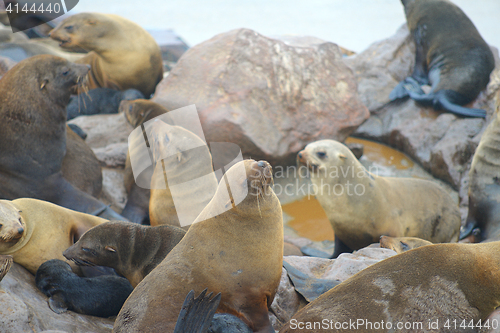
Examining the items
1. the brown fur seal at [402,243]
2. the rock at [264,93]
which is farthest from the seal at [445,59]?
the brown fur seal at [402,243]

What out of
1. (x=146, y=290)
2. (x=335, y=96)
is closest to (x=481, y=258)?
(x=146, y=290)

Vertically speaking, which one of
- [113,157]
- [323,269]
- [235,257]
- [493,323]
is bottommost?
[113,157]

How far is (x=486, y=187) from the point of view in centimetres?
387

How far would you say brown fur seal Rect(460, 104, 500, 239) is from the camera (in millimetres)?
3787

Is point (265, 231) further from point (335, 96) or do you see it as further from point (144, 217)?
point (335, 96)

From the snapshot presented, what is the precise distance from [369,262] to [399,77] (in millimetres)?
5649

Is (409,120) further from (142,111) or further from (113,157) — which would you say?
(113,157)

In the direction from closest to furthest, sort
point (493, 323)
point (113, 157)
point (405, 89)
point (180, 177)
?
point (493, 323) < point (180, 177) < point (113, 157) < point (405, 89)

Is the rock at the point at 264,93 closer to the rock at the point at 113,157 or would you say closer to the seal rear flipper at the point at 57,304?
the rock at the point at 113,157

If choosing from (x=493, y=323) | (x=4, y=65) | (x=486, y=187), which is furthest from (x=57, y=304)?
(x=4, y=65)

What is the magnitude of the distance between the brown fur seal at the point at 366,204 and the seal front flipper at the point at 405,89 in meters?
3.30

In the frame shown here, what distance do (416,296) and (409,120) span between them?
517 centimetres

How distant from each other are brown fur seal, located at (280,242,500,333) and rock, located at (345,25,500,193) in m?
3.81

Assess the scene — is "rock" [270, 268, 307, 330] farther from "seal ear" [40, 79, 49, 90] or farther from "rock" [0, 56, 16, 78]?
"rock" [0, 56, 16, 78]
